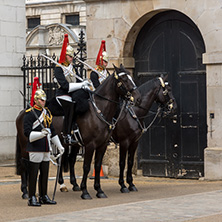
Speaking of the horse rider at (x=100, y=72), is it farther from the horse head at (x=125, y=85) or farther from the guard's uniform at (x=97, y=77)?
the horse head at (x=125, y=85)

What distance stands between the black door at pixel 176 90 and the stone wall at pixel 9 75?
5001mm

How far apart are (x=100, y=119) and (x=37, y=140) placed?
166cm

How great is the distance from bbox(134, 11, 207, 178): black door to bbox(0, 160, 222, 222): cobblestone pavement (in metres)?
1.22

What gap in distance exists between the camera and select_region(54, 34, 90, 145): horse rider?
44.0 ft

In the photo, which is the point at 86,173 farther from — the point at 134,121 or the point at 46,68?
the point at 46,68

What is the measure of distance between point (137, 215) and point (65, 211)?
4.14 ft

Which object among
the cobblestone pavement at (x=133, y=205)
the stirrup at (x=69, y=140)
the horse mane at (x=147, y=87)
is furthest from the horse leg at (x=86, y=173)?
the horse mane at (x=147, y=87)

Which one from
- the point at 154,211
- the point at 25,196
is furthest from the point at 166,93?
the point at 154,211

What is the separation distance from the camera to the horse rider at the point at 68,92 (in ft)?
44.0

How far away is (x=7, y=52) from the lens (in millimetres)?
21016

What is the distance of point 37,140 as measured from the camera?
12.0 m

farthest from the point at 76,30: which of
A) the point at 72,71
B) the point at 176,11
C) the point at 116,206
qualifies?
the point at 116,206

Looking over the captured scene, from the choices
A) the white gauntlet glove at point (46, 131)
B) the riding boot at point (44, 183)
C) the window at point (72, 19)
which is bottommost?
the riding boot at point (44, 183)

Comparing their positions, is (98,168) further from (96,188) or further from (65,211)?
(65,211)
